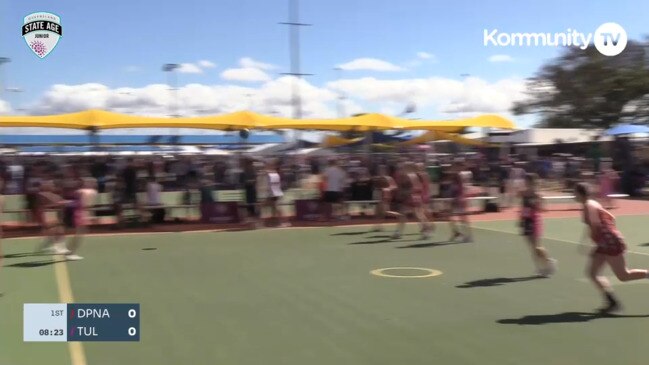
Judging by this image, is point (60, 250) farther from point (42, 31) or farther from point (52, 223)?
point (42, 31)

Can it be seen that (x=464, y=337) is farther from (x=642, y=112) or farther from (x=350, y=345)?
(x=642, y=112)

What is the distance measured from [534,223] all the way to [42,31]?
7.00m

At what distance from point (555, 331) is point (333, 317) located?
233 cm

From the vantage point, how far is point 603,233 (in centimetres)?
694

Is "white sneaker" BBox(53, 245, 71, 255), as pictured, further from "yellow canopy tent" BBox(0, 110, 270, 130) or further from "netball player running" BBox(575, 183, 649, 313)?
"netball player running" BBox(575, 183, 649, 313)

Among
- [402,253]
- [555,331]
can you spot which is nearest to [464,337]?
[555,331]

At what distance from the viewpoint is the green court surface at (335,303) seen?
571cm

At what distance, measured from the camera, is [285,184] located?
25.3 meters

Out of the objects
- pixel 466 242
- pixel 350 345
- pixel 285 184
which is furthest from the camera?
pixel 285 184

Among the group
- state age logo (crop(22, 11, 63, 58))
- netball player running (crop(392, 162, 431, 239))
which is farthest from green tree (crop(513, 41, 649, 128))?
state age logo (crop(22, 11, 63, 58))

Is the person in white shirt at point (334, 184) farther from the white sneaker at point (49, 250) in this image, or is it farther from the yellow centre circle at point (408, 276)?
the white sneaker at point (49, 250)

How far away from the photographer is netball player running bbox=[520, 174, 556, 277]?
30.6ft

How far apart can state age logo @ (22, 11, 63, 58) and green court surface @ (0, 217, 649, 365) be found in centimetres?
287

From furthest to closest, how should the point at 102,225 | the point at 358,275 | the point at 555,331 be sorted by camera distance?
the point at 102,225, the point at 358,275, the point at 555,331
